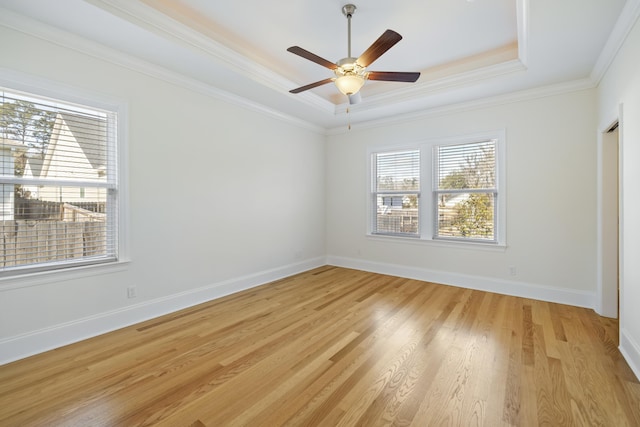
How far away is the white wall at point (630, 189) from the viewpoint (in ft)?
7.15

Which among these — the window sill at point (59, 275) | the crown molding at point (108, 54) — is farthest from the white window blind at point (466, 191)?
the window sill at point (59, 275)

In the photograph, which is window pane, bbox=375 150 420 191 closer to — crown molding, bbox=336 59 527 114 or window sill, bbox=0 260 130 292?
crown molding, bbox=336 59 527 114

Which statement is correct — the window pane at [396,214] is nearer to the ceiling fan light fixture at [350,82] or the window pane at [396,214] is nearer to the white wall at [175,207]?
the white wall at [175,207]

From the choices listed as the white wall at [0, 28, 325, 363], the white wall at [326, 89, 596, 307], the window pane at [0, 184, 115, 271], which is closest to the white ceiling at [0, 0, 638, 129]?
the white wall at [0, 28, 325, 363]

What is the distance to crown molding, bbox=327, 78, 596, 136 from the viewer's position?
140 inches

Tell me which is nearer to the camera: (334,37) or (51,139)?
(51,139)

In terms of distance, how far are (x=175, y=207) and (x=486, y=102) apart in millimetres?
4450

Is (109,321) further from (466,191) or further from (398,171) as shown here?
(466,191)

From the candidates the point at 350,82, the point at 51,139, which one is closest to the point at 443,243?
the point at 350,82

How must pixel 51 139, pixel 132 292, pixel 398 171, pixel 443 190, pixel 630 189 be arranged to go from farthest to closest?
pixel 398 171 → pixel 443 190 → pixel 132 292 → pixel 51 139 → pixel 630 189

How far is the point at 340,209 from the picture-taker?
573cm

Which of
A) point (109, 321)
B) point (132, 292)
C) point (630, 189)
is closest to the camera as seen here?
point (630, 189)

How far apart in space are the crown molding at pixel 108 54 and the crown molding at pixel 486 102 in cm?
222

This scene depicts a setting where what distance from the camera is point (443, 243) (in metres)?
4.55
